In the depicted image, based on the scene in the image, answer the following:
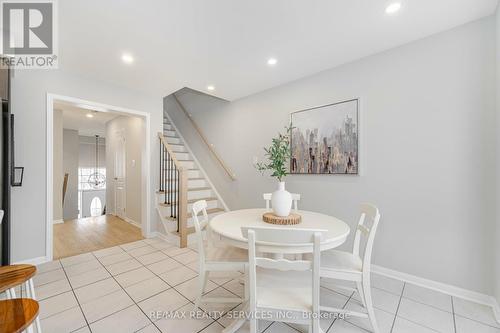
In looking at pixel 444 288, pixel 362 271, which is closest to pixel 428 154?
pixel 444 288

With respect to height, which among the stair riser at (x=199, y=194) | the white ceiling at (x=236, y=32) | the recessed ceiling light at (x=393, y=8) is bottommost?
the stair riser at (x=199, y=194)

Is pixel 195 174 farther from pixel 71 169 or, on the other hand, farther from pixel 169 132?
pixel 71 169

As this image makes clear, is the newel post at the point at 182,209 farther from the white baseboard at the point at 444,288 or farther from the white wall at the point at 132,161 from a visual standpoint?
the white baseboard at the point at 444,288

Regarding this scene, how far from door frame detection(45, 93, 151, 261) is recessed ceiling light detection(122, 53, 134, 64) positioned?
95 cm

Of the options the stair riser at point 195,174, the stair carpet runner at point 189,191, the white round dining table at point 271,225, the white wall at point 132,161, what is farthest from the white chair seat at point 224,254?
the white wall at point 132,161

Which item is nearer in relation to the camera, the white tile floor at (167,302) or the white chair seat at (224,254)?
the white tile floor at (167,302)

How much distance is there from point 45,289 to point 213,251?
67.4 inches

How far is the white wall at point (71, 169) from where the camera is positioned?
663 centimetres

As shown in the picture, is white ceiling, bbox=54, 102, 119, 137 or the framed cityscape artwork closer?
the framed cityscape artwork

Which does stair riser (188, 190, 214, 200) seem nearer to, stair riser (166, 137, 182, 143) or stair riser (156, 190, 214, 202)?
stair riser (156, 190, 214, 202)

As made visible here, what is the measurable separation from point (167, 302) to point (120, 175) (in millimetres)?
3936

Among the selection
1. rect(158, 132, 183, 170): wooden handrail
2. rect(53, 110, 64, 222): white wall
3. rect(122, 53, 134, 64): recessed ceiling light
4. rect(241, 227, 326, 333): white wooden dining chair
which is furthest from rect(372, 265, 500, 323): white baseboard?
rect(53, 110, 64, 222): white wall

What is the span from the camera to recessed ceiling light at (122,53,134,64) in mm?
2441

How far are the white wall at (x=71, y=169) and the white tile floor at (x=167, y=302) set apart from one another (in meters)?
5.35
